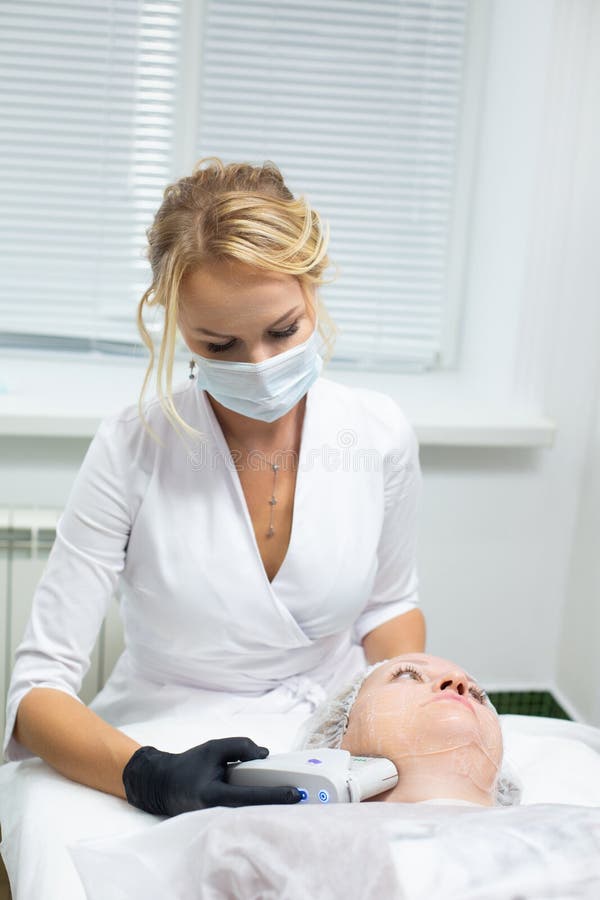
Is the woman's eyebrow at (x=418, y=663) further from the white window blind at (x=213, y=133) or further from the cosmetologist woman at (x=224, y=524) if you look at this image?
the white window blind at (x=213, y=133)

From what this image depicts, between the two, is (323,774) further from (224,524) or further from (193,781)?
(224,524)

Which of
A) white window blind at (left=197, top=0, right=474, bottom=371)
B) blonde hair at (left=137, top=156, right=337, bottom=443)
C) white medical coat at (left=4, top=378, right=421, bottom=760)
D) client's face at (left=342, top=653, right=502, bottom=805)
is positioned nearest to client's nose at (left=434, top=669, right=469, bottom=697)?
client's face at (left=342, top=653, right=502, bottom=805)

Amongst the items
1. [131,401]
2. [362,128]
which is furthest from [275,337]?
[362,128]

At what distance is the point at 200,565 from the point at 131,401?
817 mm

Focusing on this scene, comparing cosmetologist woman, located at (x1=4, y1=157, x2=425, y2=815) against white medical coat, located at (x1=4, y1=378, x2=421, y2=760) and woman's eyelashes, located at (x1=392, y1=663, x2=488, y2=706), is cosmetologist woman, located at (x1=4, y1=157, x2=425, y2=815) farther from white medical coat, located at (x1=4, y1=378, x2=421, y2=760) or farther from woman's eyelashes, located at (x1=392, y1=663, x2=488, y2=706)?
woman's eyelashes, located at (x1=392, y1=663, x2=488, y2=706)

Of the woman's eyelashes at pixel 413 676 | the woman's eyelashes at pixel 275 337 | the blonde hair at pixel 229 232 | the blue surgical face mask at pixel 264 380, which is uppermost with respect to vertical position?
the blonde hair at pixel 229 232

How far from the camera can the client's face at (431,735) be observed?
145cm

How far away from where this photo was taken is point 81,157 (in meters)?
2.55

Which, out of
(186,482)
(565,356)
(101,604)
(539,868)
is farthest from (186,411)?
(565,356)

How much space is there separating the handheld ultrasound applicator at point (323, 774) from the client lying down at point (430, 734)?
1.2 inches

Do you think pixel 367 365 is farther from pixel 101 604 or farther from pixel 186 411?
pixel 101 604

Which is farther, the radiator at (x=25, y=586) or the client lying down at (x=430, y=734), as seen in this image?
the radiator at (x=25, y=586)

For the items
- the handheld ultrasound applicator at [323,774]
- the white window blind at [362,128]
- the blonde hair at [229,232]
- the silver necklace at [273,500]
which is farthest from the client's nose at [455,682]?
the white window blind at [362,128]

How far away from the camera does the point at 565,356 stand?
2.46 meters
